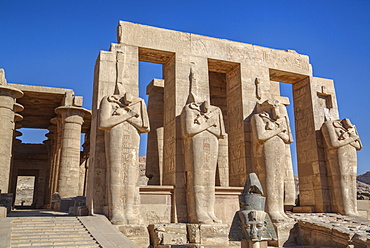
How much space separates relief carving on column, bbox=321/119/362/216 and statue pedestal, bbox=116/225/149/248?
6.84 meters

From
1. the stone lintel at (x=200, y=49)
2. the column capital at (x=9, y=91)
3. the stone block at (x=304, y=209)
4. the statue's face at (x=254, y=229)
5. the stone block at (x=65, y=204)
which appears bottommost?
the statue's face at (x=254, y=229)

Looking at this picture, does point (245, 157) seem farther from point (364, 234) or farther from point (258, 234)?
point (258, 234)

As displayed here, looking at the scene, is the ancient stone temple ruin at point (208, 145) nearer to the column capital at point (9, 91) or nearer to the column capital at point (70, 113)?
the column capital at point (9, 91)

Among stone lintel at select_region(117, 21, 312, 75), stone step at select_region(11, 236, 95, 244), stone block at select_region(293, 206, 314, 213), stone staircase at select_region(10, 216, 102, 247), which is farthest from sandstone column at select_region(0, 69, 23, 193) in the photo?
stone block at select_region(293, 206, 314, 213)

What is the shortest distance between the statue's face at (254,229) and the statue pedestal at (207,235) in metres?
3.56

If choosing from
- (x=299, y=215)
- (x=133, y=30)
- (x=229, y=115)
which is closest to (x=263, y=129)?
(x=229, y=115)

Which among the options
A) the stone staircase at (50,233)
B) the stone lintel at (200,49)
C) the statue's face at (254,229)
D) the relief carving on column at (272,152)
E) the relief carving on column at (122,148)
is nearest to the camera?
the statue's face at (254,229)

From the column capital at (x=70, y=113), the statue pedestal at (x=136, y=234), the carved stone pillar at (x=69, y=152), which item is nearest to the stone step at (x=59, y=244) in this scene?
the statue pedestal at (x=136, y=234)

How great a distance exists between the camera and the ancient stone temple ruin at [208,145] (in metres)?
9.67

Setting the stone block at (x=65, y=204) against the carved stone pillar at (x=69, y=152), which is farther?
the carved stone pillar at (x=69, y=152)

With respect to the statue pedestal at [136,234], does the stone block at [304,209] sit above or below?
above

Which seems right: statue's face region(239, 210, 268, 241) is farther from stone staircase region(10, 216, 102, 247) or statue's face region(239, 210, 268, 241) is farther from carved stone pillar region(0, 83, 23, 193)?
carved stone pillar region(0, 83, 23, 193)

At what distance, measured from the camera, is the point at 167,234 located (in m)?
9.08

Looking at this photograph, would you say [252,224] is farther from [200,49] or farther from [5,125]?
[5,125]
